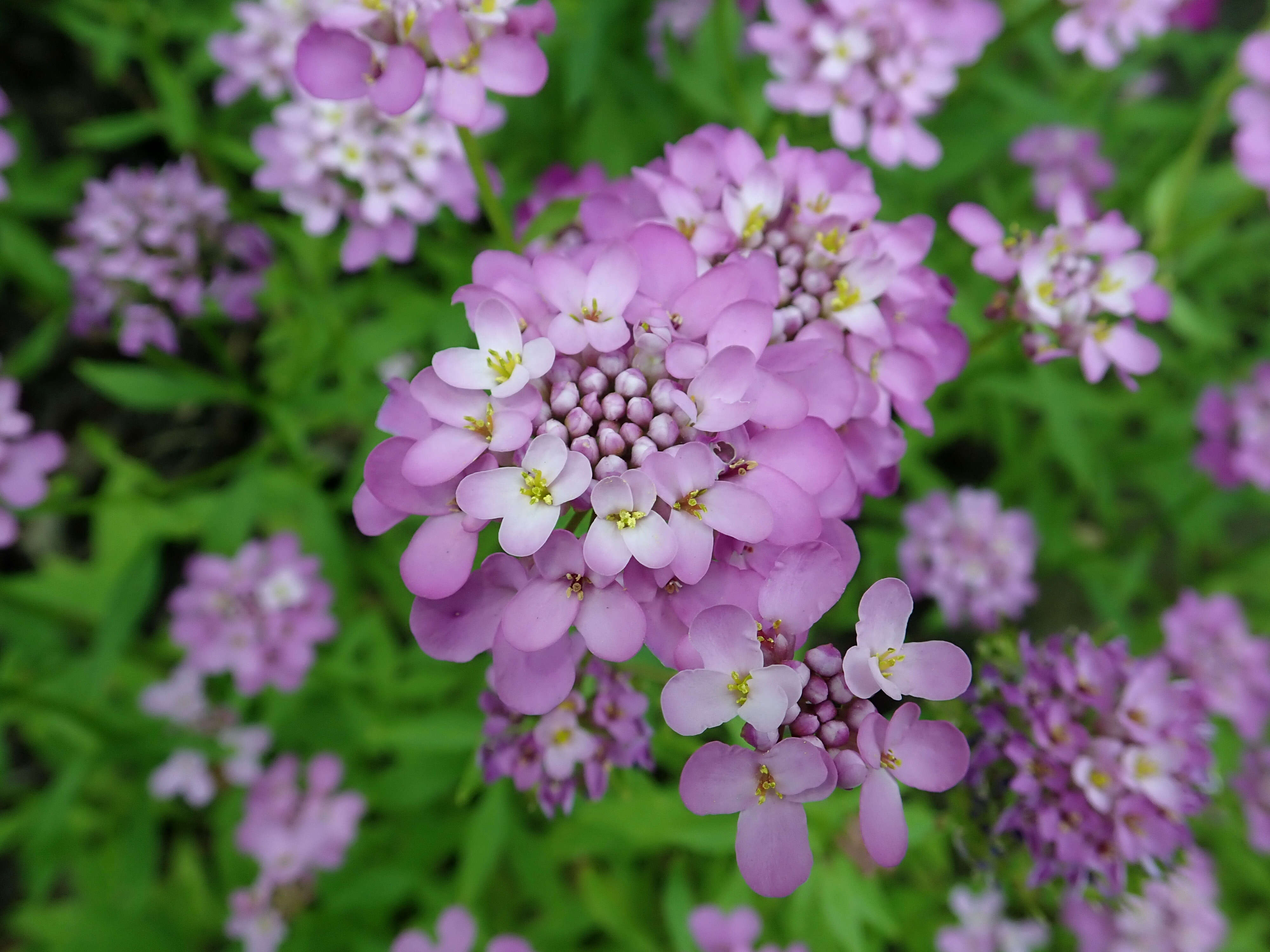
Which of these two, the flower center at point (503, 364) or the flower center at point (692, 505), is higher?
the flower center at point (692, 505)

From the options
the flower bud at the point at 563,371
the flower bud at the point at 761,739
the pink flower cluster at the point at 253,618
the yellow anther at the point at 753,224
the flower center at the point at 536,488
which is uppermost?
the yellow anther at the point at 753,224

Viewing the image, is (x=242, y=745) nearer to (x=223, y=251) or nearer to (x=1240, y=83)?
(x=223, y=251)

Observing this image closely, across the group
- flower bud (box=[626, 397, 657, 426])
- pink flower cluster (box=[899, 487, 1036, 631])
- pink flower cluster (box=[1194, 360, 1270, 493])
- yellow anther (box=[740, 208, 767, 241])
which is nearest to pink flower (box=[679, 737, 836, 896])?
flower bud (box=[626, 397, 657, 426])

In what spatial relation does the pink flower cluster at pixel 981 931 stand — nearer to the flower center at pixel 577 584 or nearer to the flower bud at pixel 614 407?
the flower center at pixel 577 584

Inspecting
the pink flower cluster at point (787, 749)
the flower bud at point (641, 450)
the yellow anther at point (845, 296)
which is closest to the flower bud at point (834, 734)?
the pink flower cluster at point (787, 749)

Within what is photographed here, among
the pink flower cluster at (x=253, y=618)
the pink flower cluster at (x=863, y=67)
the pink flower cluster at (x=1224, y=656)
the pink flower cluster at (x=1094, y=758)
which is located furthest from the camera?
the pink flower cluster at (x=1224, y=656)

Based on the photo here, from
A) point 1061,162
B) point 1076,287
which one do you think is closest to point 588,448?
point 1076,287

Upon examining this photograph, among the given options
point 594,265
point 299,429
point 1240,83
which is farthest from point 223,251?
point 1240,83
